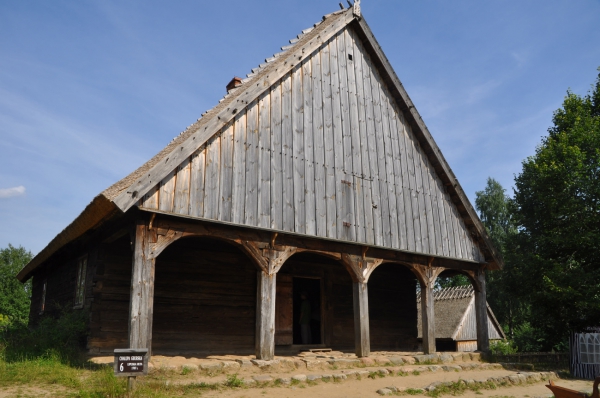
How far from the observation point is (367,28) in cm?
1547

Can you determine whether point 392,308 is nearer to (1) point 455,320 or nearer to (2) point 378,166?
(2) point 378,166

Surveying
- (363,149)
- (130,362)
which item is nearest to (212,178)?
(130,362)

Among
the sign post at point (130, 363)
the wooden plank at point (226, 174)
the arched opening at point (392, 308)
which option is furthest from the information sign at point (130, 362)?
the arched opening at point (392, 308)

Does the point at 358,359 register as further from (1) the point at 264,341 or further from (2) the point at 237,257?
(2) the point at 237,257

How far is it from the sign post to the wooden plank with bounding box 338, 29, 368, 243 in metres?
7.12

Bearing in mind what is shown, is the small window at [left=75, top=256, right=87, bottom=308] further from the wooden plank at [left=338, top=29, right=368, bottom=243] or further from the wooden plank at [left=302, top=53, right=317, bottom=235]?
the wooden plank at [left=338, top=29, right=368, bottom=243]

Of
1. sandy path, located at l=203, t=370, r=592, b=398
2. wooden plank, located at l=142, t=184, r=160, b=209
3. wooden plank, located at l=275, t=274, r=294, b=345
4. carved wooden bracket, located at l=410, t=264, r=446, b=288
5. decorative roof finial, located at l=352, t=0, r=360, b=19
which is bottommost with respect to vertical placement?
sandy path, located at l=203, t=370, r=592, b=398

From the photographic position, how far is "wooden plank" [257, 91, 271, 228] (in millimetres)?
11719

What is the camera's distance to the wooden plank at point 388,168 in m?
14.6

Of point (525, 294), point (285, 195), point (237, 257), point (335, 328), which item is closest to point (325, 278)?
point (335, 328)

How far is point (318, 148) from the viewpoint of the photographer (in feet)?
44.2

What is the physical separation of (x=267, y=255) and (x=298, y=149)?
2.93 m

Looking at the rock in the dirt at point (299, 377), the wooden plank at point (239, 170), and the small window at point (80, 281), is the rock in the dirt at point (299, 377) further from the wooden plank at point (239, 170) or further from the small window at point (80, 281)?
the small window at point (80, 281)

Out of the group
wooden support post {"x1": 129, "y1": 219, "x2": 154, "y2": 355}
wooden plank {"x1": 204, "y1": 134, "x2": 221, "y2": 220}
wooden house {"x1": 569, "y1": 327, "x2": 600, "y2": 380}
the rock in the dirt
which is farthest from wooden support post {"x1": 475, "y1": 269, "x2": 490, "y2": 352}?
wooden support post {"x1": 129, "y1": 219, "x2": 154, "y2": 355}
